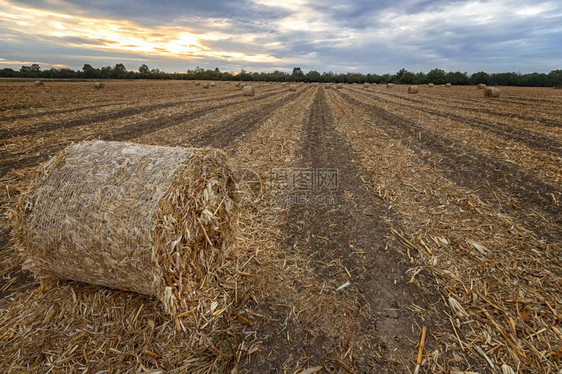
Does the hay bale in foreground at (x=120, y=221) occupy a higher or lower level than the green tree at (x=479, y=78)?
lower

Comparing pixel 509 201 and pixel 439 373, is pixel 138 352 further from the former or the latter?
pixel 509 201

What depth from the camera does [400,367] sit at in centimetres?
291

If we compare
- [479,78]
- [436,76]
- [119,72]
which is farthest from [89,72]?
[479,78]

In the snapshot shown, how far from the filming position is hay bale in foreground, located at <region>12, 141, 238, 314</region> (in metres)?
3.11

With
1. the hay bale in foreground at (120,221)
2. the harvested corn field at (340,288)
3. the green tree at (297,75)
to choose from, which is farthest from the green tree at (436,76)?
the hay bale in foreground at (120,221)

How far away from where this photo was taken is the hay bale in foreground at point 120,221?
3.11m

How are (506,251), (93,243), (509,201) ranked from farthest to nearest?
(509,201), (506,251), (93,243)

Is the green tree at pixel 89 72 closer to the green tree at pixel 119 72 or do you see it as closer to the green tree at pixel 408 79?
the green tree at pixel 119 72

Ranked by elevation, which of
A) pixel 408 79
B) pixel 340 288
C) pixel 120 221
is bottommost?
pixel 340 288

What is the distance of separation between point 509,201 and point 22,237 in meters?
9.65

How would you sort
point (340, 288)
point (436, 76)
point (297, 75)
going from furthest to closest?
point (297, 75), point (436, 76), point (340, 288)

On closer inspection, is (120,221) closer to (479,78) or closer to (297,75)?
(479,78)

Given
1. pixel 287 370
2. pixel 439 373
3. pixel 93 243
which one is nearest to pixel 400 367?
pixel 439 373

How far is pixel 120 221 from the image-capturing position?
3.11 metres
